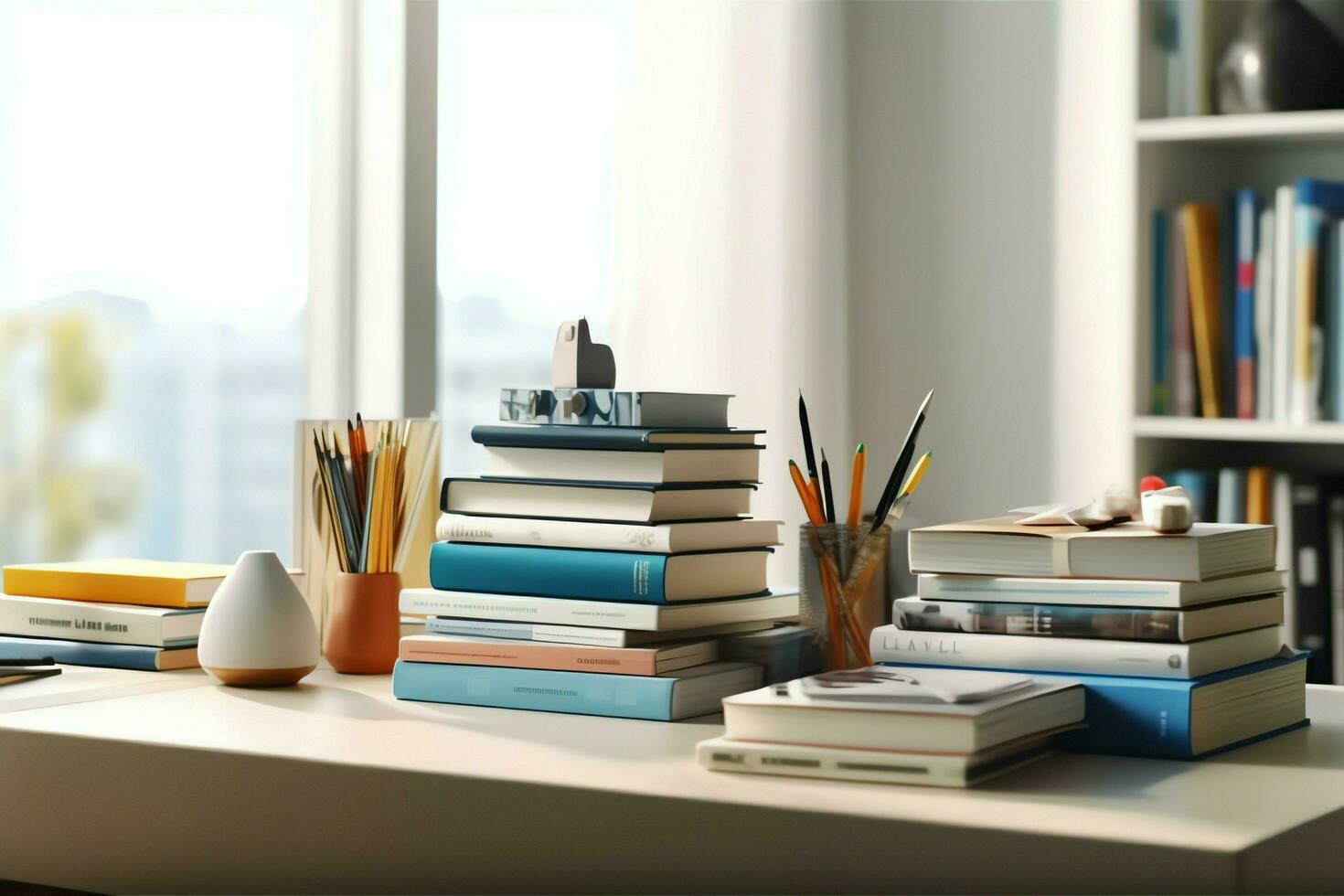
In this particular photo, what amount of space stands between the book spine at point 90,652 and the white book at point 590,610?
0.24 m

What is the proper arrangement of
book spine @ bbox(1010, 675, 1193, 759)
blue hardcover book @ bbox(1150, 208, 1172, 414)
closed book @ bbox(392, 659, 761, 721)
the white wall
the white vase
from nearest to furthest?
book spine @ bbox(1010, 675, 1193, 759) < closed book @ bbox(392, 659, 761, 721) < the white vase < blue hardcover book @ bbox(1150, 208, 1172, 414) < the white wall

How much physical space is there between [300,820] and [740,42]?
6.11 feet

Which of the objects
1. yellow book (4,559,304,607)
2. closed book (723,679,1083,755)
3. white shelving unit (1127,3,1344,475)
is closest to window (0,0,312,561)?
yellow book (4,559,304,607)

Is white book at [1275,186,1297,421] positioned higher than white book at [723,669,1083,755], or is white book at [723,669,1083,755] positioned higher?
white book at [1275,186,1297,421]

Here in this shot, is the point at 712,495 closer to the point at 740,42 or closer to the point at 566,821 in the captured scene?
the point at 566,821

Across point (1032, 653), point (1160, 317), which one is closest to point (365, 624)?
point (1032, 653)

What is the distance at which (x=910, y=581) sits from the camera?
1.52 meters

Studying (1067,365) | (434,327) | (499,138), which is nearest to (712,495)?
(434,327)

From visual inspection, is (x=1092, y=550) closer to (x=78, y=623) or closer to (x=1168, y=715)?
(x=1168, y=715)

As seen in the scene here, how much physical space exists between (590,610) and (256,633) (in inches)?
10.8

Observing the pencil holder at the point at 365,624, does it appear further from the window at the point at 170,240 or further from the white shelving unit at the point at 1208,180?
the window at the point at 170,240

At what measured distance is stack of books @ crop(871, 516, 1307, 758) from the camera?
901mm

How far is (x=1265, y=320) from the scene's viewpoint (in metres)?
1.95

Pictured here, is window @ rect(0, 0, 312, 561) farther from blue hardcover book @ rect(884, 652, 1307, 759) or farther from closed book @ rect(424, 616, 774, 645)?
blue hardcover book @ rect(884, 652, 1307, 759)
